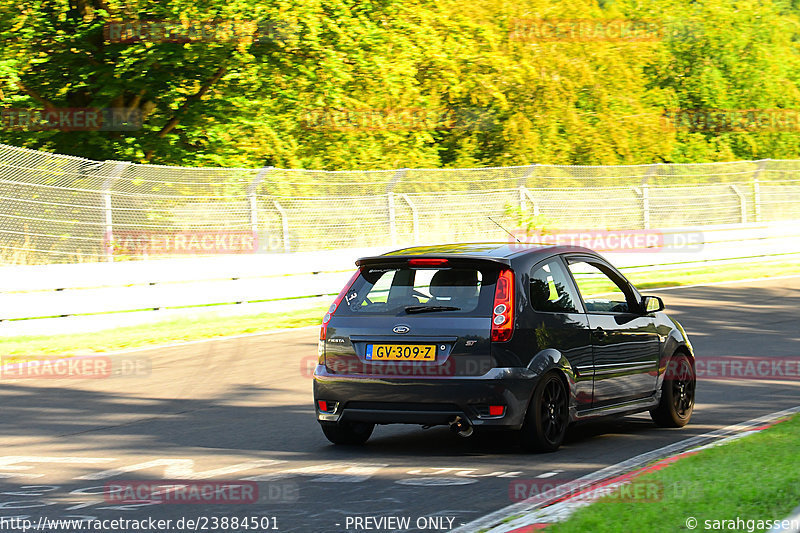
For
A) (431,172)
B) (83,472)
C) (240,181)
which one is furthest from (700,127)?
(83,472)

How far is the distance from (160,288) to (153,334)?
1.71 metres

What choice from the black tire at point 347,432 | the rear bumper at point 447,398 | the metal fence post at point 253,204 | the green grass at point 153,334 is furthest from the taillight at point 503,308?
the metal fence post at point 253,204

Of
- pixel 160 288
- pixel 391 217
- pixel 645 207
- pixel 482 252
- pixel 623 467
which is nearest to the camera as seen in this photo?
pixel 623 467

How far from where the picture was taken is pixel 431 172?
2528 cm

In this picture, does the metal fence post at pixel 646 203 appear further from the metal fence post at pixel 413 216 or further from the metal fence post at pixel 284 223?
the metal fence post at pixel 284 223

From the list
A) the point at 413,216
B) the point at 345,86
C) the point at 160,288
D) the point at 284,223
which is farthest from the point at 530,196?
the point at 160,288

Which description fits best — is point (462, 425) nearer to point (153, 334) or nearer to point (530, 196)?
point (153, 334)

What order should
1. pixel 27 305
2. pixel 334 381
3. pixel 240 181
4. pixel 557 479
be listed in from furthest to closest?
pixel 240 181 < pixel 27 305 < pixel 334 381 < pixel 557 479

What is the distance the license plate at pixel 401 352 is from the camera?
25.7 feet

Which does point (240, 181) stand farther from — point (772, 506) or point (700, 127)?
point (700, 127)

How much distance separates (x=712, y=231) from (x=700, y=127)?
23468 mm

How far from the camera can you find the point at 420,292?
8.28 meters

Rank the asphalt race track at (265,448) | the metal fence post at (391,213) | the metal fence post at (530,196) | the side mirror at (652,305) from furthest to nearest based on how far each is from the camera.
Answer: the metal fence post at (530,196)
the metal fence post at (391,213)
the side mirror at (652,305)
the asphalt race track at (265,448)

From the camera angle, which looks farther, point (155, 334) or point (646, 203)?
point (646, 203)
